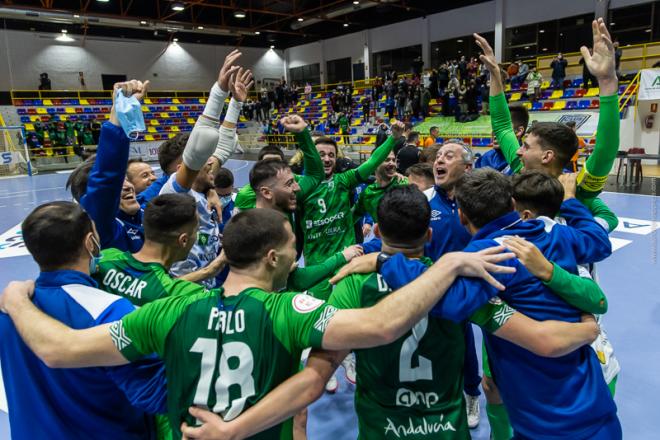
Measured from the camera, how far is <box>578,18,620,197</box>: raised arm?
245 centimetres

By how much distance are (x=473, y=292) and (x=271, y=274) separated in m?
0.74

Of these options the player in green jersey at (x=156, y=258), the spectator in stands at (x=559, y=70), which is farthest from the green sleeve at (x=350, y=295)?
the spectator in stands at (x=559, y=70)

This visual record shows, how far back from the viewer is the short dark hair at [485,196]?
1885 millimetres

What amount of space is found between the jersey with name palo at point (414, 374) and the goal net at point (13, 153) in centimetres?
2201

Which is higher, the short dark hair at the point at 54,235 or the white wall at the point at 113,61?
the white wall at the point at 113,61

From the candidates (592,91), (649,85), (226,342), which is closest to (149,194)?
(226,342)

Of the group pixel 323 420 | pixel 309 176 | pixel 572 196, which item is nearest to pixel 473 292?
pixel 572 196

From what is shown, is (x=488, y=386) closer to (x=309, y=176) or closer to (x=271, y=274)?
(x=271, y=274)

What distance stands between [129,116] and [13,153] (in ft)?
72.1

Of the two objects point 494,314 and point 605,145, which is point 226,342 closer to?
point 494,314

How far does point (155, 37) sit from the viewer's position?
3139cm

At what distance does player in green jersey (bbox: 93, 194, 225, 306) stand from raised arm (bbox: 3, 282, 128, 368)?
0.43 metres

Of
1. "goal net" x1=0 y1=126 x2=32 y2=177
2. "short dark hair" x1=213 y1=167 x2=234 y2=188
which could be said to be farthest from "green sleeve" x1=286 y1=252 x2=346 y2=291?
"goal net" x1=0 y1=126 x2=32 y2=177

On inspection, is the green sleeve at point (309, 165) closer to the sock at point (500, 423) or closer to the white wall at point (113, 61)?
the sock at point (500, 423)
